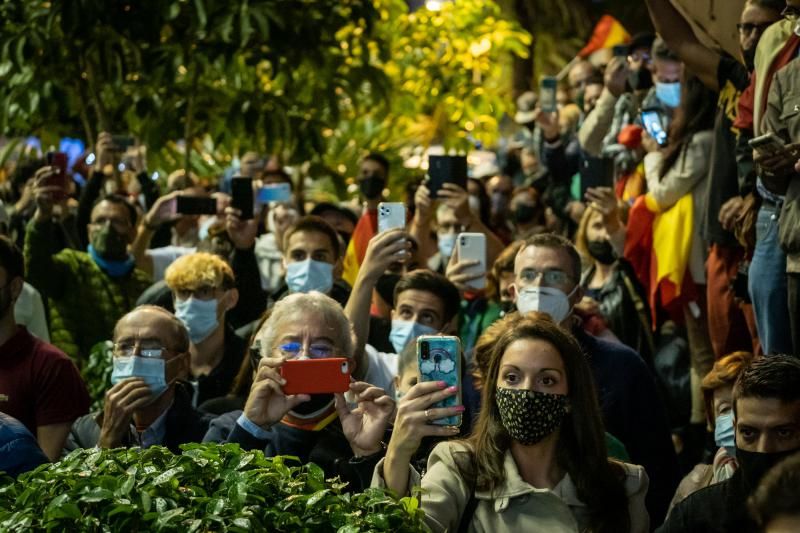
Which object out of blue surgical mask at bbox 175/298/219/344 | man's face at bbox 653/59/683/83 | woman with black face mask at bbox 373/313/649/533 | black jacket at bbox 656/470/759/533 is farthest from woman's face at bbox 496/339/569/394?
man's face at bbox 653/59/683/83

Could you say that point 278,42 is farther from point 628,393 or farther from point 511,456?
point 511,456

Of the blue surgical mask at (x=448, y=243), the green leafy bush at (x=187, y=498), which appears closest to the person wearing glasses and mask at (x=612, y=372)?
the green leafy bush at (x=187, y=498)

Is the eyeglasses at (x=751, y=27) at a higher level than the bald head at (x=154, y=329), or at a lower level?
higher

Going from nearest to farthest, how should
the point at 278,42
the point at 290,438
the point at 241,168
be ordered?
the point at 290,438 < the point at 278,42 < the point at 241,168

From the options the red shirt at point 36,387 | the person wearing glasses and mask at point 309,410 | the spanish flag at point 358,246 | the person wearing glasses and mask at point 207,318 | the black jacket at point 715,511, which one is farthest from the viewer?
the spanish flag at point 358,246

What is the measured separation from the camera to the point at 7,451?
6.09 metres

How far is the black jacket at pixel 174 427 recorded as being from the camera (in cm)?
742

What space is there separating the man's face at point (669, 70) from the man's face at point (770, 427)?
17.3 ft

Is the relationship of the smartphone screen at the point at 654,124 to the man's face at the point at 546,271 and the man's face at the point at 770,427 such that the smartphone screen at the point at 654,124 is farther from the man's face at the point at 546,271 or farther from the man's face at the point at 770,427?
the man's face at the point at 770,427

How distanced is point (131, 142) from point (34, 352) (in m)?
5.32

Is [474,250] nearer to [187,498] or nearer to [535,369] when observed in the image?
[535,369]

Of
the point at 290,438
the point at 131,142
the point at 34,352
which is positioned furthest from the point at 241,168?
the point at 290,438

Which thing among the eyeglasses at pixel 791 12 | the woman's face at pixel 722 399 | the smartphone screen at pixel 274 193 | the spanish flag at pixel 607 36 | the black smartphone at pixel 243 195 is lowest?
the woman's face at pixel 722 399

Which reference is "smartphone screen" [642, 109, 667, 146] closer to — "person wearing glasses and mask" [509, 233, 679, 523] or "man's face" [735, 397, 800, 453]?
"person wearing glasses and mask" [509, 233, 679, 523]
